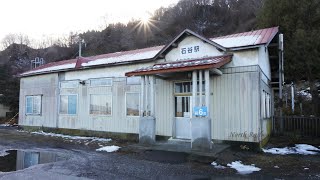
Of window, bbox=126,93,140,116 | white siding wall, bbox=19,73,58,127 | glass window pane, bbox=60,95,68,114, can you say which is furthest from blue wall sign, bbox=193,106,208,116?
white siding wall, bbox=19,73,58,127

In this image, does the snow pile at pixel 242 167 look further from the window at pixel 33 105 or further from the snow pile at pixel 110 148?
the window at pixel 33 105

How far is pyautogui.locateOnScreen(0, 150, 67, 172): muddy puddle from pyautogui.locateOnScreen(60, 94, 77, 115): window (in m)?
5.91

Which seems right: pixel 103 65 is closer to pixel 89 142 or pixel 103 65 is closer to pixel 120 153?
pixel 89 142

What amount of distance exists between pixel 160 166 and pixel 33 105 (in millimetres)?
14396

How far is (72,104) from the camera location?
17641mm

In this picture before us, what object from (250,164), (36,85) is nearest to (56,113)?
(36,85)

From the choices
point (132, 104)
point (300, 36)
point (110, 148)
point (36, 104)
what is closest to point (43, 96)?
point (36, 104)

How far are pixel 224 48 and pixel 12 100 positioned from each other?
27805mm

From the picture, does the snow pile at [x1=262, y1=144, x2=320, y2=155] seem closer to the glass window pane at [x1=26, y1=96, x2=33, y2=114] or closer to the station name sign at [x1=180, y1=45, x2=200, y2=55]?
the station name sign at [x1=180, y1=45, x2=200, y2=55]

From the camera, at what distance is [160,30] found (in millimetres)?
55250

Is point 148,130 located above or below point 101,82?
below

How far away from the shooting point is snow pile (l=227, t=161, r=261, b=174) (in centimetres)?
831

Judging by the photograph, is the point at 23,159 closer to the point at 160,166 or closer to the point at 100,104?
the point at 160,166

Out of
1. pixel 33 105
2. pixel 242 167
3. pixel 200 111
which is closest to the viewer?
pixel 242 167
